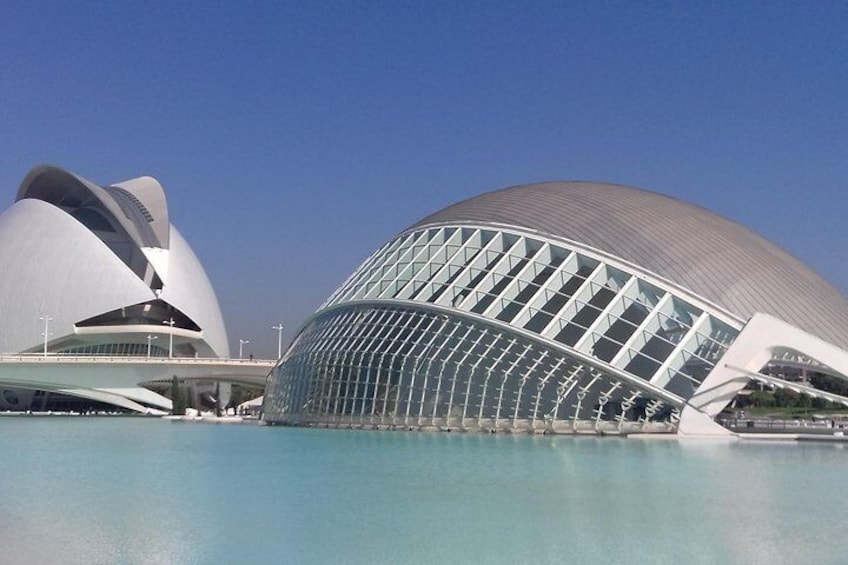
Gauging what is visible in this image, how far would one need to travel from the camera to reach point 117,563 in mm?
10609

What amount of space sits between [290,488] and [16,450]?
14.8m

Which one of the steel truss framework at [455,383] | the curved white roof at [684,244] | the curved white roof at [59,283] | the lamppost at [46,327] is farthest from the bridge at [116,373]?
the curved white roof at [684,244]

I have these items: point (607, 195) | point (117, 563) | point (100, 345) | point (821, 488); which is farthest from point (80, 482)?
point (100, 345)

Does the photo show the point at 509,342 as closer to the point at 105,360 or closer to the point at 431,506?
the point at 431,506

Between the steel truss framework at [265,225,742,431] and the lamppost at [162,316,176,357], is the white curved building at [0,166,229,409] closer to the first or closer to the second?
the lamppost at [162,316,176,357]

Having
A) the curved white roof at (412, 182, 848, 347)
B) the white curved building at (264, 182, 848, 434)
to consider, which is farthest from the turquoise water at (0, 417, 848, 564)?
the curved white roof at (412, 182, 848, 347)

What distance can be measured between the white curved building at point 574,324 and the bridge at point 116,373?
3514 cm

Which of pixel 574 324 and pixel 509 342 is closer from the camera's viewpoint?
pixel 574 324

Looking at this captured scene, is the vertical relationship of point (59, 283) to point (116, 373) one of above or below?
above

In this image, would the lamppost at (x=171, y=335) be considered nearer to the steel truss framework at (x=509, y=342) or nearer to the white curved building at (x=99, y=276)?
the white curved building at (x=99, y=276)

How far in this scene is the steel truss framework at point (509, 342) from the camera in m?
31.2

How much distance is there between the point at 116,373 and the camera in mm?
73125

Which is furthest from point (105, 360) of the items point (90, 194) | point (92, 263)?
point (90, 194)

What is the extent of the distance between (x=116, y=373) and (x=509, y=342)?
48434mm
